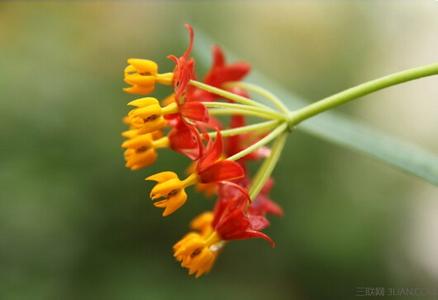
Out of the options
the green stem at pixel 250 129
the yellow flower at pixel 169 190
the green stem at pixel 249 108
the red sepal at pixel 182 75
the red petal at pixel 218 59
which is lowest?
the yellow flower at pixel 169 190

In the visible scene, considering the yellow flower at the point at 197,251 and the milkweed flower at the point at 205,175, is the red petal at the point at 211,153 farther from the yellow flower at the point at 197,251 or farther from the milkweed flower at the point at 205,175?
the yellow flower at the point at 197,251

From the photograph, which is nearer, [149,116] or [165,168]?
[149,116]

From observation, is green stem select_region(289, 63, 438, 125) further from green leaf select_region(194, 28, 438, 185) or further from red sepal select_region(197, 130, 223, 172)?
green leaf select_region(194, 28, 438, 185)

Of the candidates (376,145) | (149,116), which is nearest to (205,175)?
(149,116)

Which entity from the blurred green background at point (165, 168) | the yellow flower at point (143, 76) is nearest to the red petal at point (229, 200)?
the yellow flower at point (143, 76)

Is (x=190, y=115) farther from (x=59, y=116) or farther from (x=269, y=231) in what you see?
(x=269, y=231)

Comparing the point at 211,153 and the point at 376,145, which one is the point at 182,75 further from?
the point at 376,145
